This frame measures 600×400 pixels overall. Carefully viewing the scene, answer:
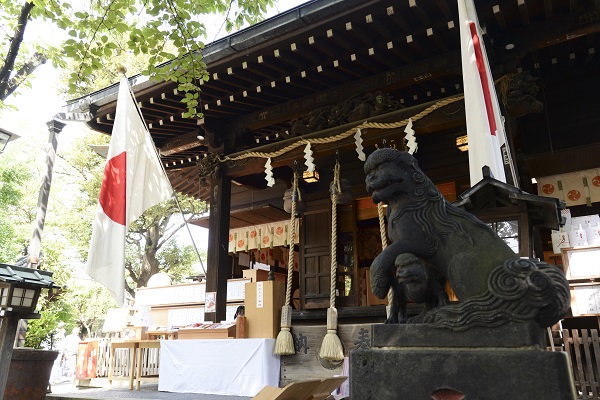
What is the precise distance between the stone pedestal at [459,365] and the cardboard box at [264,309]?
363 centimetres

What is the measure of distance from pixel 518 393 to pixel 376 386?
558 millimetres

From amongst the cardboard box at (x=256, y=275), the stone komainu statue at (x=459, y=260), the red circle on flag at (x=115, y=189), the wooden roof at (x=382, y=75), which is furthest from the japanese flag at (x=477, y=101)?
the cardboard box at (x=256, y=275)

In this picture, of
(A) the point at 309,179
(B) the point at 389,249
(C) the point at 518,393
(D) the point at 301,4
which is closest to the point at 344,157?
(A) the point at 309,179

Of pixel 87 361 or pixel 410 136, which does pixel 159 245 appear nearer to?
pixel 87 361

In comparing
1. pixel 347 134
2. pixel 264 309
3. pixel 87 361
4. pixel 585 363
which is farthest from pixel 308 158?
pixel 87 361

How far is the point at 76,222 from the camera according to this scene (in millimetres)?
17094

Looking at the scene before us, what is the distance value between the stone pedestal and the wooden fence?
4.26 meters

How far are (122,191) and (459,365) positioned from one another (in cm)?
444

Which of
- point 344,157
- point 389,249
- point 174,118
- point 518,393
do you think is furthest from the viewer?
point 344,157

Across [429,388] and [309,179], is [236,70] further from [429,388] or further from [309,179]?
[429,388]

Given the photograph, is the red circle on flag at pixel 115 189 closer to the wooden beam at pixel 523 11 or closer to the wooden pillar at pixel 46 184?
the wooden pillar at pixel 46 184

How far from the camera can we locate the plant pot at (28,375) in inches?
195

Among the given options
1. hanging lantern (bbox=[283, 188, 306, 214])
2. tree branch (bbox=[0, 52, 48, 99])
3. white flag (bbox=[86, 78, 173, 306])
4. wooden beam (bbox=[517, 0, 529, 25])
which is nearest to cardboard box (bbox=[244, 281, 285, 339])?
hanging lantern (bbox=[283, 188, 306, 214])

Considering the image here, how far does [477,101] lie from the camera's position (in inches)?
161
